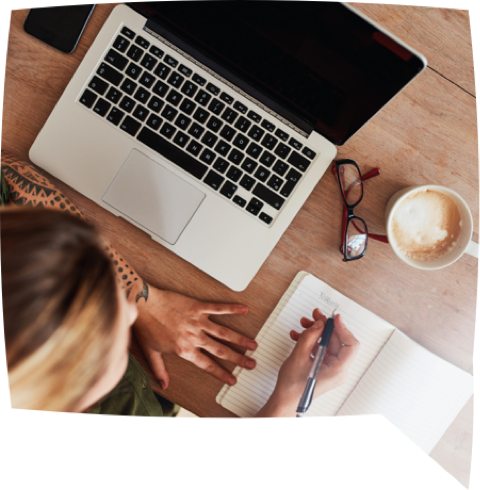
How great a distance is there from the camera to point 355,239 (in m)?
0.70

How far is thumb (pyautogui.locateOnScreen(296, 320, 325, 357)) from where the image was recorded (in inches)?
27.3

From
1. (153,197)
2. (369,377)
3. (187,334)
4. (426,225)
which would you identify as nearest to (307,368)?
(369,377)

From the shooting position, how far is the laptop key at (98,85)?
2.15ft

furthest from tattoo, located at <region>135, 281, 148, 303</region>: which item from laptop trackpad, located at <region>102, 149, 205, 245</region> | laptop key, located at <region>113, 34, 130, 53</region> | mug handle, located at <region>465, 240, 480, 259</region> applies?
mug handle, located at <region>465, 240, 480, 259</region>

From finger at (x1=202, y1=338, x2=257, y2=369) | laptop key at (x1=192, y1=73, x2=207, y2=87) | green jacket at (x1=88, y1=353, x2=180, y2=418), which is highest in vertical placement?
laptop key at (x1=192, y1=73, x2=207, y2=87)

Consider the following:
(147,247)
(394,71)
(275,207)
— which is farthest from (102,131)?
(394,71)

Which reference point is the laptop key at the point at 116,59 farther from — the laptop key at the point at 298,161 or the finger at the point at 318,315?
the finger at the point at 318,315

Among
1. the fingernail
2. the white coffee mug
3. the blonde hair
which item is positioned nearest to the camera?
the blonde hair

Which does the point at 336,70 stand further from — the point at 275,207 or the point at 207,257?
the point at 207,257

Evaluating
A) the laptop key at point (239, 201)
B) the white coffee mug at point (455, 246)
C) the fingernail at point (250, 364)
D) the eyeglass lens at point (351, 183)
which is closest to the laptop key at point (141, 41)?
the laptop key at point (239, 201)

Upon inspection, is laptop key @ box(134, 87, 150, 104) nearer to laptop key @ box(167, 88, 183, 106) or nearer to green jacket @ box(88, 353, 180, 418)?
laptop key @ box(167, 88, 183, 106)

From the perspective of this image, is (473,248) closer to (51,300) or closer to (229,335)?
(229,335)

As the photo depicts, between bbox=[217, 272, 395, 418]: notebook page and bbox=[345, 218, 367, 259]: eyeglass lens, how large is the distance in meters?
0.09

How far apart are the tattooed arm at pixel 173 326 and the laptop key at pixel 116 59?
0.82ft
